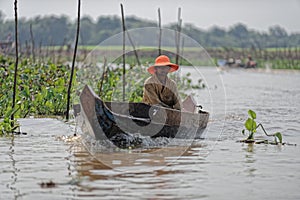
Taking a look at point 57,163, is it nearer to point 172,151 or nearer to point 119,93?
point 172,151

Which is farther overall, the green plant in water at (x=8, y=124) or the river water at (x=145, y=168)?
the green plant in water at (x=8, y=124)

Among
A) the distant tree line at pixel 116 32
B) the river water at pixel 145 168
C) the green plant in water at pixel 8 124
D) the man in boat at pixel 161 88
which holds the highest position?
the distant tree line at pixel 116 32

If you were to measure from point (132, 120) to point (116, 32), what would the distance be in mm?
58549

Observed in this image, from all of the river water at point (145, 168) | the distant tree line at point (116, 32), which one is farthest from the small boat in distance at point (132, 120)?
the distant tree line at point (116, 32)

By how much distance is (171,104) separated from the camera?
9.73m

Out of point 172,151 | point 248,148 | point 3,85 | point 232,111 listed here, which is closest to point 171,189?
point 172,151

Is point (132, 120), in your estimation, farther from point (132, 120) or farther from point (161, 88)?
point (161, 88)

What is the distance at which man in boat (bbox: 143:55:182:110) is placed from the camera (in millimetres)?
9625

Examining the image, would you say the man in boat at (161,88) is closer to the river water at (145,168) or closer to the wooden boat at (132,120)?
the wooden boat at (132,120)

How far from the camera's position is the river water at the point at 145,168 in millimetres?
6395

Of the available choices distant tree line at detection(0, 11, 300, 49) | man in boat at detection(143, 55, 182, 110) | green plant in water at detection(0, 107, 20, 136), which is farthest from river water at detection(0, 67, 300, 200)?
distant tree line at detection(0, 11, 300, 49)

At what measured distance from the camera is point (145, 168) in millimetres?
7570

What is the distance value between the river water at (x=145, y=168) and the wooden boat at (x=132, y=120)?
185 millimetres

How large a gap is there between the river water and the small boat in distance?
177mm
